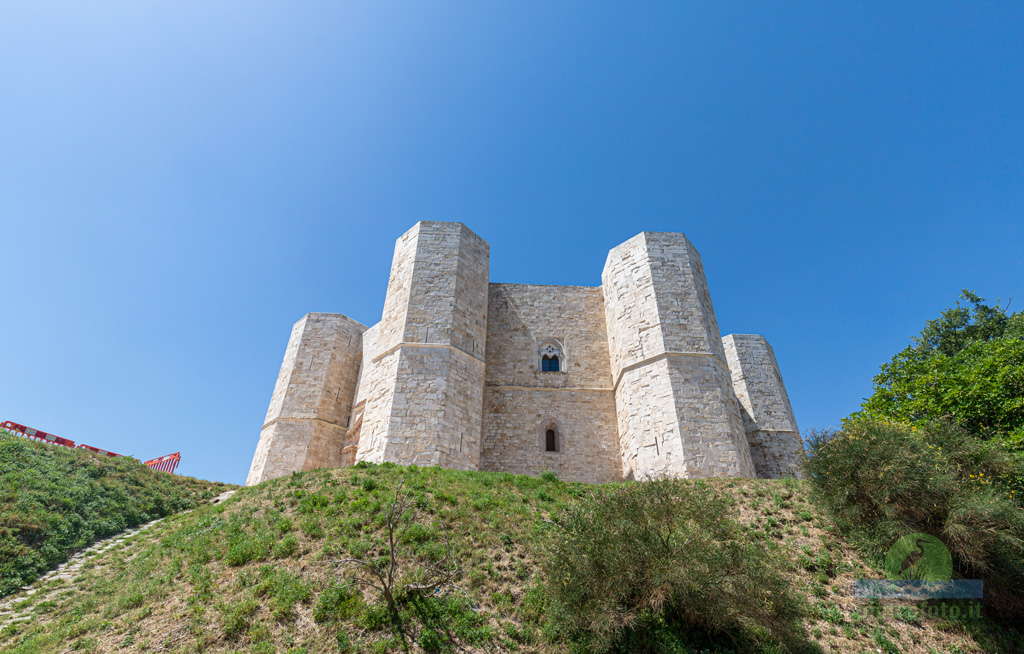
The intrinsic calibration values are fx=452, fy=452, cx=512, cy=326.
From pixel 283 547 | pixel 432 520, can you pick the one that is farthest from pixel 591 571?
pixel 283 547

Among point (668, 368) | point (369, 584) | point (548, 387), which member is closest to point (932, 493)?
point (668, 368)

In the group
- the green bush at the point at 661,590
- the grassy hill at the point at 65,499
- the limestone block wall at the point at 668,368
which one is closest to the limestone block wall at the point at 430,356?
the limestone block wall at the point at 668,368

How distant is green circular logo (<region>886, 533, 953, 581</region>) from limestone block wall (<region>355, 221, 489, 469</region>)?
30.6ft

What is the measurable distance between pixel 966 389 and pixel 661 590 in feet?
36.9

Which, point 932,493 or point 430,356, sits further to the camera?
point 430,356

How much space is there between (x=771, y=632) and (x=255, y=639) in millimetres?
6486

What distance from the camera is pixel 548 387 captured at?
1600 centimetres

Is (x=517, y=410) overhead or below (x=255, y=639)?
overhead

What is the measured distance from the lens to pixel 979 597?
22.6ft

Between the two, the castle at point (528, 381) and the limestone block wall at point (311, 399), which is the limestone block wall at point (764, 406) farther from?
the limestone block wall at point (311, 399)

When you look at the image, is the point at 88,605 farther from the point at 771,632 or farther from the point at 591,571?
the point at 771,632

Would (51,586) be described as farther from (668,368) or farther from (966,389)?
(966,389)

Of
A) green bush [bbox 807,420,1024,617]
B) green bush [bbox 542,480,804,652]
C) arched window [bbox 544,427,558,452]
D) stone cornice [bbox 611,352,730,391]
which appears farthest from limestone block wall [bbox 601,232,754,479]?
green bush [bbox 542,480,804,652]

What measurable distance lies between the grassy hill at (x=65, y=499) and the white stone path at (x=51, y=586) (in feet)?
0.51
